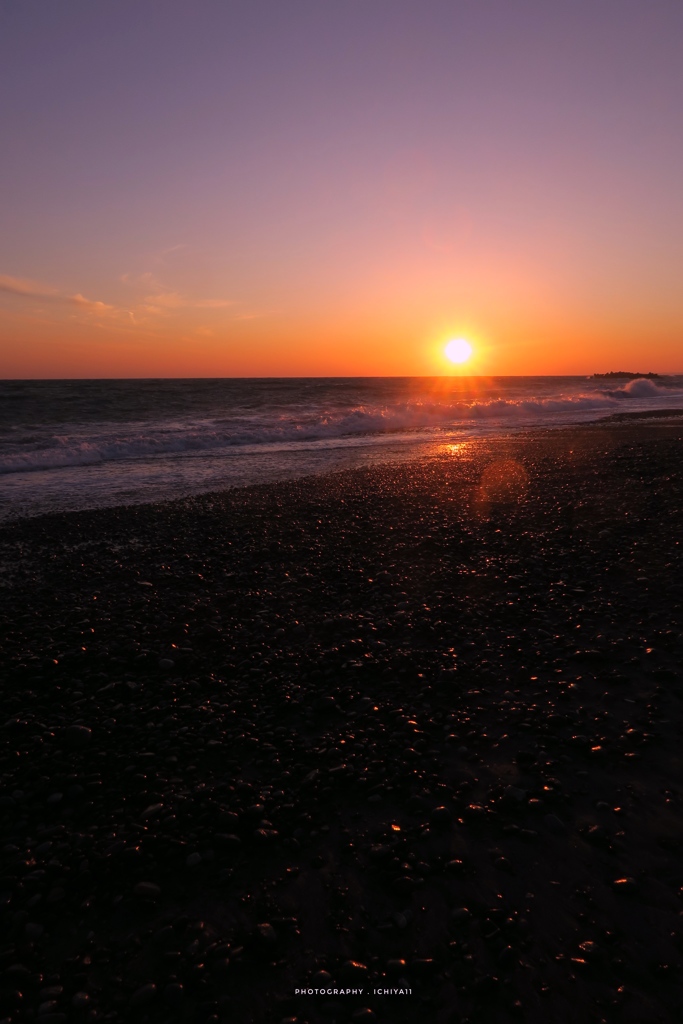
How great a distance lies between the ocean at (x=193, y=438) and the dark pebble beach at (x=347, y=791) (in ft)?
30.2

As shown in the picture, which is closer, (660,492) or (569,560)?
(569,560)

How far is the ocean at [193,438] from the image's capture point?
60.0 feet

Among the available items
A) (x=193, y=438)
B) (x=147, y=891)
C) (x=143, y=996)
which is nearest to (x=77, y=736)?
(x=147, y=891)

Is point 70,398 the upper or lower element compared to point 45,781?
upper

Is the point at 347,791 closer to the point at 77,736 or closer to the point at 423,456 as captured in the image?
the point at 77,736

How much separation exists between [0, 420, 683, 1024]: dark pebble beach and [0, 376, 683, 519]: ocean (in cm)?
920

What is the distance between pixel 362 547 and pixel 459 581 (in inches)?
94.6

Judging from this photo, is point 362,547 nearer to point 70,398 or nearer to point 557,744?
point 557,744

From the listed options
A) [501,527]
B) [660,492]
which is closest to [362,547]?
[501,527]

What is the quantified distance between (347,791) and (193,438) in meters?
26.1

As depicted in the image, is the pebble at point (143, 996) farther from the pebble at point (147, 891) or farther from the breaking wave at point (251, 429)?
the breaking wave at point (251, 429)

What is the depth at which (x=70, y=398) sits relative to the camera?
51.9 meters

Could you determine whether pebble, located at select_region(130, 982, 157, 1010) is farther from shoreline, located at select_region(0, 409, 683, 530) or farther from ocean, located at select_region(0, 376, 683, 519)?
ocean, located at select_region(0, 376, 683, 519)

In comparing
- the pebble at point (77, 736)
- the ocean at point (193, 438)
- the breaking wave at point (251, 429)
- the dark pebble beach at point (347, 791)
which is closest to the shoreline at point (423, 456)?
the ocean at point (193, 438)
